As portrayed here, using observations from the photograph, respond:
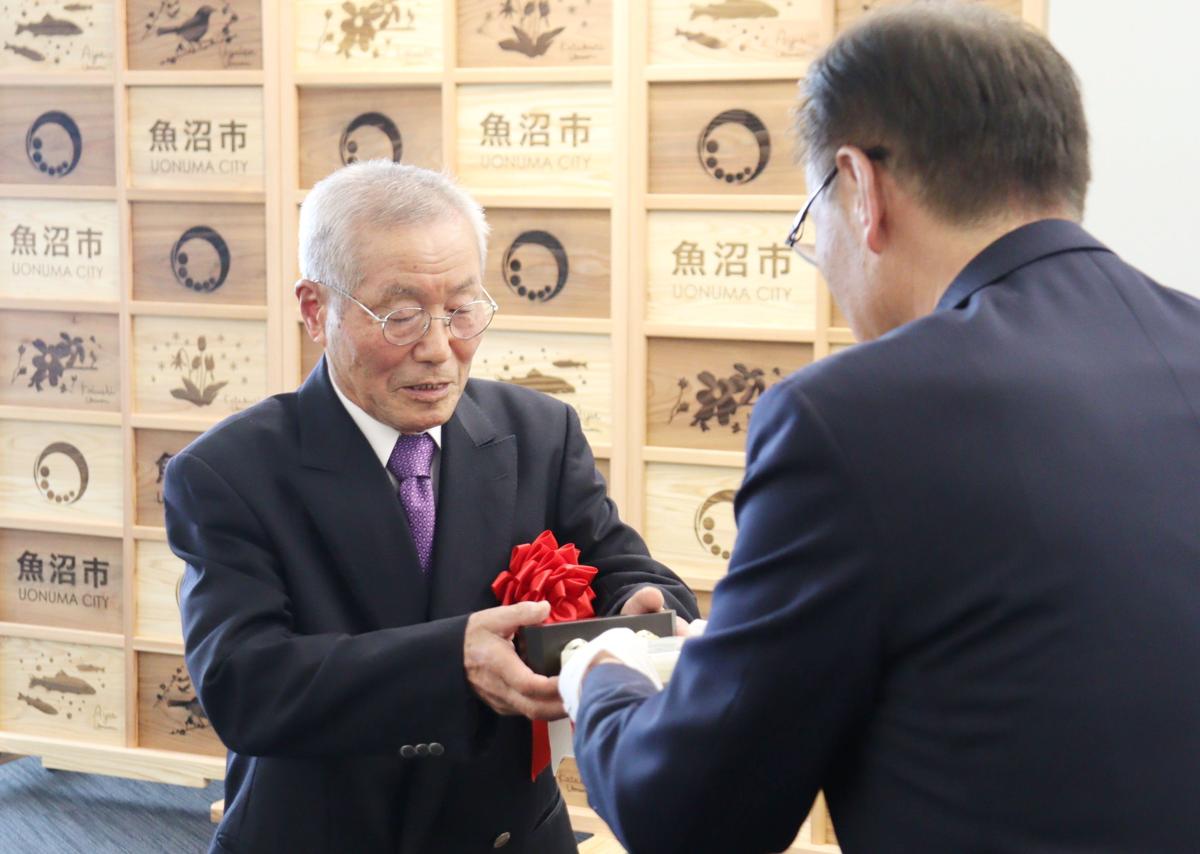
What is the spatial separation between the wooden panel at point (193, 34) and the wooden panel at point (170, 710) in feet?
5.59

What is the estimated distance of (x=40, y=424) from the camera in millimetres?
4059

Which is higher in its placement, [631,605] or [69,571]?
[631,605]

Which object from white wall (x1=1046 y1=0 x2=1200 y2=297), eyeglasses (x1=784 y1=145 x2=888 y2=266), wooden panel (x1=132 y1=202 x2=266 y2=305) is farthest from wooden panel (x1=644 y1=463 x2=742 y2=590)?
eyeglasses (x1=784 y1=145 x2=888 y2=266)

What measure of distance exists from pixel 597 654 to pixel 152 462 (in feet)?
9.14

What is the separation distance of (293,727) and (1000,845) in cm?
94

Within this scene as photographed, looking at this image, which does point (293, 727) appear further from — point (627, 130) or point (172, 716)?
point (172, 716)

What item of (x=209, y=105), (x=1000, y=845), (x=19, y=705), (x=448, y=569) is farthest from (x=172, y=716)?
(x=1000, y=845)

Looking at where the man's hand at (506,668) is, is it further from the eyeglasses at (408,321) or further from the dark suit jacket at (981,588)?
the dark suit jacket at (981,588)

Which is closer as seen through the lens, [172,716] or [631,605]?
[631,605]

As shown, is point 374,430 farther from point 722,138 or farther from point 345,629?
point 722,138

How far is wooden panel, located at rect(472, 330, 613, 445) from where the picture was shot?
12.0 ft

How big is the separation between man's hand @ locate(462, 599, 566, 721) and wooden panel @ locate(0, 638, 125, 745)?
8.77 feet

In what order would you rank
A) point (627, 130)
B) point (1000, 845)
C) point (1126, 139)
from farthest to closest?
point (627, 130) < point (1126, 139) < point (1000, 845)

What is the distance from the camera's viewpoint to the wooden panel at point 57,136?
154 inches
